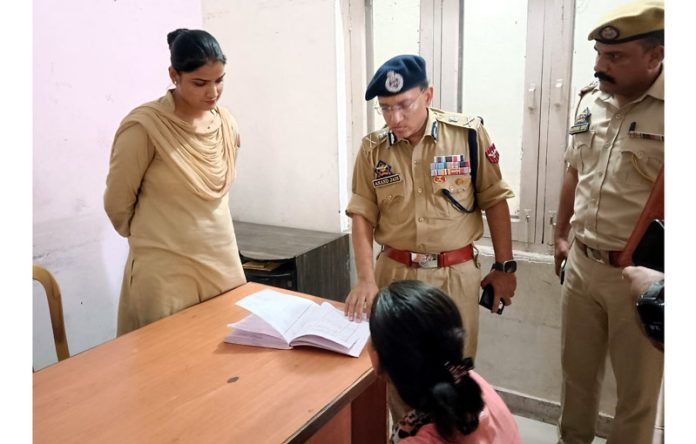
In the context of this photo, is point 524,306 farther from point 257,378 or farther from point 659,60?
point 257,378

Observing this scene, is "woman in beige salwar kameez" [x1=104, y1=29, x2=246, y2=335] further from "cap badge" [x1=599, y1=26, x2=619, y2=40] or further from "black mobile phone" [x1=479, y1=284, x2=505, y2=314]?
"cap badge" [x1=599, y1=26, x2=619, y2=40]

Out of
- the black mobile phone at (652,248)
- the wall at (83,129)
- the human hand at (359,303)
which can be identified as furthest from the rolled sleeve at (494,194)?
the wall at (83,129)

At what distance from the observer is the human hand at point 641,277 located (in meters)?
0.87

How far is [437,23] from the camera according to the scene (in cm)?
241

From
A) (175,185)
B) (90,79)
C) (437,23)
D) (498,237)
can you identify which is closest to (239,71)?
(90,79)

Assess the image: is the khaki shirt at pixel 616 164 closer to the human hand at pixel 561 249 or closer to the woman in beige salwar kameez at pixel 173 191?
the human hand at pixel 561 249

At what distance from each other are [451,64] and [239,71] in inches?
52.0

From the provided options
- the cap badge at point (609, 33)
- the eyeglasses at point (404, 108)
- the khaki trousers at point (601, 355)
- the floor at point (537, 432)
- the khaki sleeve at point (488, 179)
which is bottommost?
the floor at point (537, 432)

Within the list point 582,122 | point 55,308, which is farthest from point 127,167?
point 582,122

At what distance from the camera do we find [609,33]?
4.80 feet

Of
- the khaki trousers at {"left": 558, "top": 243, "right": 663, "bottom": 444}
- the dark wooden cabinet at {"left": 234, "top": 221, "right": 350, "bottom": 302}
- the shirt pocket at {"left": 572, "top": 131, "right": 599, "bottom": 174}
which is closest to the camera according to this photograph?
the khaki trousers at {"left": 558, "top": 243, "right": 663, "bottom": 444}

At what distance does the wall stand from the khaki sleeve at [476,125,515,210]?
1.71 metres

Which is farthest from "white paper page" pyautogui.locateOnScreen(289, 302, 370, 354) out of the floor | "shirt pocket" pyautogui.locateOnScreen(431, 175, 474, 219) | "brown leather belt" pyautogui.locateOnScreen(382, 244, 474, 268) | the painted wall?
the painted wall

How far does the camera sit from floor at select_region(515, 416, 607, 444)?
84.8 inches
